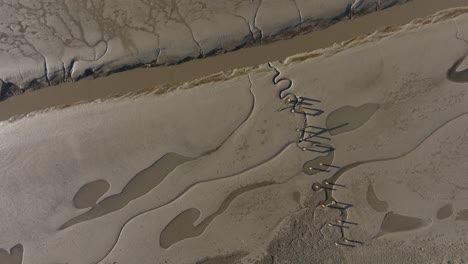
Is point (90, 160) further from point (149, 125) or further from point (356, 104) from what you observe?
point (356, 104)

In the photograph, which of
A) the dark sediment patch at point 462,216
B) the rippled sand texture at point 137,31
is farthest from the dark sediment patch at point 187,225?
the dark sediment patch at point 462,216

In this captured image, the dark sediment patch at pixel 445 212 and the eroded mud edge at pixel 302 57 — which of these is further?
the eroded mud edge at pixel 302 57

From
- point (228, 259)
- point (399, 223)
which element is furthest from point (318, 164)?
point (228, 259)

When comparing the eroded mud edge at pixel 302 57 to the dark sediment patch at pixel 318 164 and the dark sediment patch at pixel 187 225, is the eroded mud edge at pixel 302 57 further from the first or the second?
the dark sediment patch at pixel 187 225

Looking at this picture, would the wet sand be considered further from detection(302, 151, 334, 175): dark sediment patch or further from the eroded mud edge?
detection(302, 151, 334, 175): dark sediment patch

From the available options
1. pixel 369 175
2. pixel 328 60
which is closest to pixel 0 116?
pixel 328 60

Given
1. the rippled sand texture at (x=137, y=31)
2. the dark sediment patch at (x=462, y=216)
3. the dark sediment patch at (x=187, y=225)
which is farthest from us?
the rippled sand texture at (x=137, y=31)

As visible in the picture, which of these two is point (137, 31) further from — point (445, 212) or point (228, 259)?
point (445, 212)
